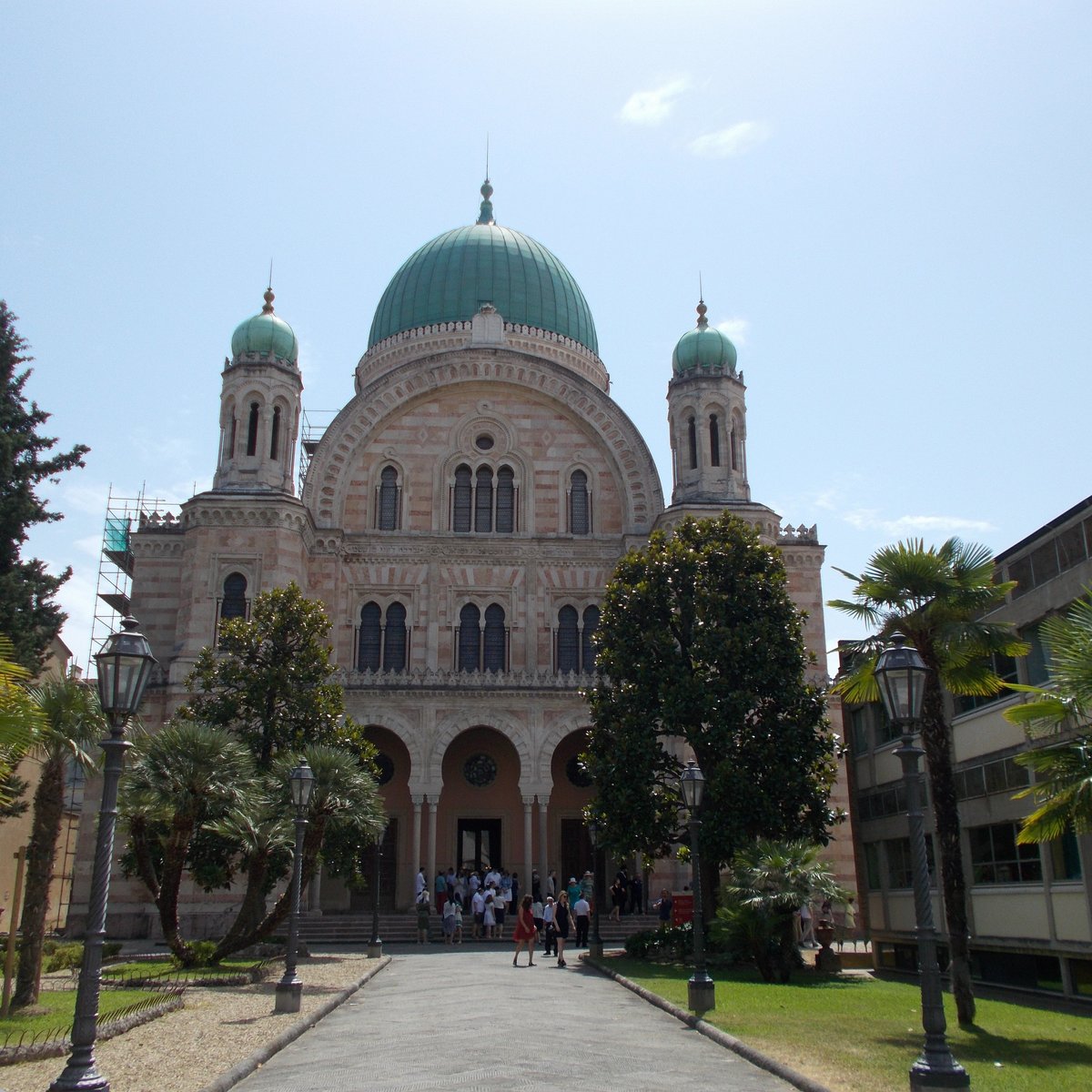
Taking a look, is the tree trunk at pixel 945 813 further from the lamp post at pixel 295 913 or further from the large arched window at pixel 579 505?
the large arched window at pixel 579 505

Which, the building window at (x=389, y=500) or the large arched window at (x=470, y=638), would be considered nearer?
the large arched window at (x=470, y=638)

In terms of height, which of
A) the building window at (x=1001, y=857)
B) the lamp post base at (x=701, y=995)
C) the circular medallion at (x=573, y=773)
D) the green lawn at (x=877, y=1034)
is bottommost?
the green lawn at (x=877, y=1034)

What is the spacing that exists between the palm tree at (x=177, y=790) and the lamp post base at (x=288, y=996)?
18.0 ft

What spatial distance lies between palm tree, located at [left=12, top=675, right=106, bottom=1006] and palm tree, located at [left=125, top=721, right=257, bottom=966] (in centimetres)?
318

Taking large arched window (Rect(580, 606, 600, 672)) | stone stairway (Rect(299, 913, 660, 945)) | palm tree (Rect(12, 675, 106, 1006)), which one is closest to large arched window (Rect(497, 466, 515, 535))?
large arched window (Rect(580, 606, 600, 672))

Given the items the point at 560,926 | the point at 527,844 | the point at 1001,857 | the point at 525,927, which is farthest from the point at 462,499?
the point at 1001,857

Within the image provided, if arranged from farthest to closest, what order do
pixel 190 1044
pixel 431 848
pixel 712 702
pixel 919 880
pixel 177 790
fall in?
pixel 431 848, pixel 712 702, pixel 177 790, pixel 190 1044, pixel 919 880

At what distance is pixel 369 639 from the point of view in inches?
1423

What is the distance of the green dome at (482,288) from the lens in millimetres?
42562

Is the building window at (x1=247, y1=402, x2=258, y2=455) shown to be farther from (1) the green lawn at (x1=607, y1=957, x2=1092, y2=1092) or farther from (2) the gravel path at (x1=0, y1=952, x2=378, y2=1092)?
(1) the green lawn at (x1=607, y1=957, x2=1092, y2=1092)

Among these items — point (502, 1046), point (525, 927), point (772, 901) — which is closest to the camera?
point (502, 1046)

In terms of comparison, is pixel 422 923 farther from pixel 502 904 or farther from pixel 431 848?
pixel 431 848

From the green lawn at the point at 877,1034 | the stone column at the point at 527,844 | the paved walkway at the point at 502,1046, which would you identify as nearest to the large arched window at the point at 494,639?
the stone column at the point at 527,844

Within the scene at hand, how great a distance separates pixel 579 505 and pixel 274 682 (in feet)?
48.7
